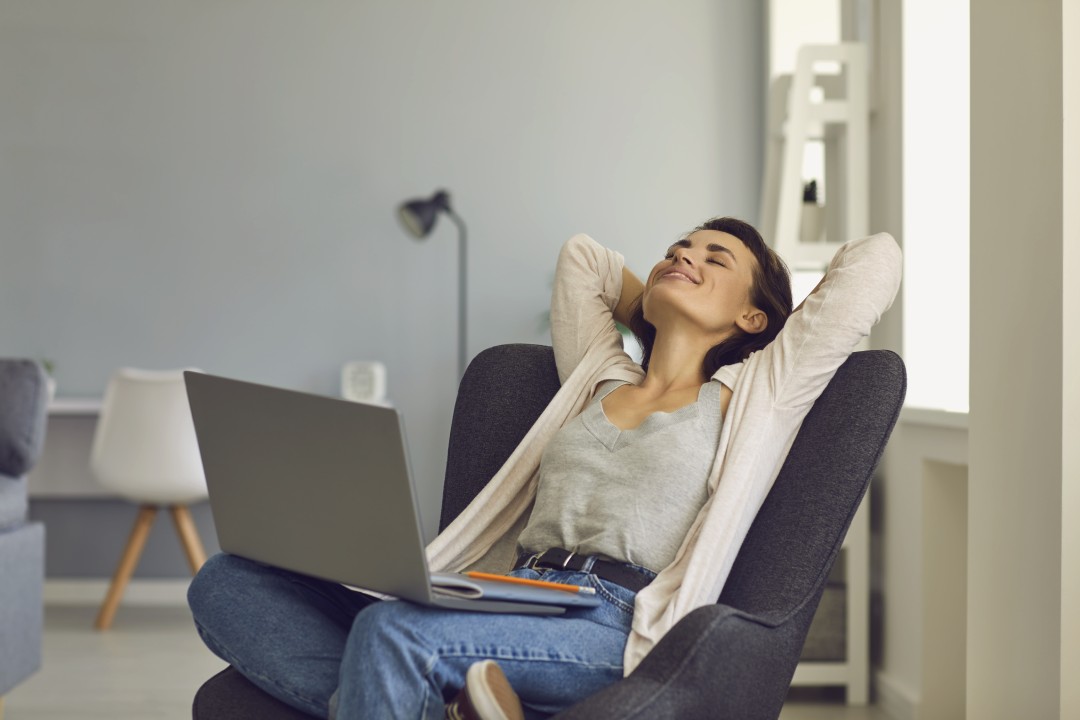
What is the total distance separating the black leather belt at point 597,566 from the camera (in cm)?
143

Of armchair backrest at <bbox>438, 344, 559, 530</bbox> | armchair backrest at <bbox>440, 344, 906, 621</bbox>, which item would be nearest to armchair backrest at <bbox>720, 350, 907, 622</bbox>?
armchair backrest at <bbox>440, 344, 906, 621</bbox>

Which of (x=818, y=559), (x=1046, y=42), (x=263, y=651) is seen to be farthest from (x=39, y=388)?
(x=1046, y=42)

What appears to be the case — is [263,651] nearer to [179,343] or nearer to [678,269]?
[678,269]

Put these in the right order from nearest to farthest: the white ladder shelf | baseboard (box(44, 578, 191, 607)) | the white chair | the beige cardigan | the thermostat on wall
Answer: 1. the beige cardigan
2. the white ladder shelf
3. the white chair
4. the thermostat on wall
5. baseboard (box(44, 578, 191, 607))

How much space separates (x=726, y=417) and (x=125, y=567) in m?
2.96

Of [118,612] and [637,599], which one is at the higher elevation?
[637,599]

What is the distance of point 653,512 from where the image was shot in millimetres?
1478

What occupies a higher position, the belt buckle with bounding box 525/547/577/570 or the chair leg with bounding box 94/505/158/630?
the belt buckle with bounding box 525/547/577/570

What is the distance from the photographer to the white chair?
3.67 meters

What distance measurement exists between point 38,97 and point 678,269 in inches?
139

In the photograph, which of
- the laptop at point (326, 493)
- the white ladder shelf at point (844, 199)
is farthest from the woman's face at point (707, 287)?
the white ladder shelf at point (844, 199)

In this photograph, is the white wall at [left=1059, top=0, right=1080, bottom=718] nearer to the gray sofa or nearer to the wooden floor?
the wooden floor

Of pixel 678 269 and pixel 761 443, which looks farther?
Result: pixel 678 269

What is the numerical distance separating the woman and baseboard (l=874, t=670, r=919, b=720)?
1341mm
